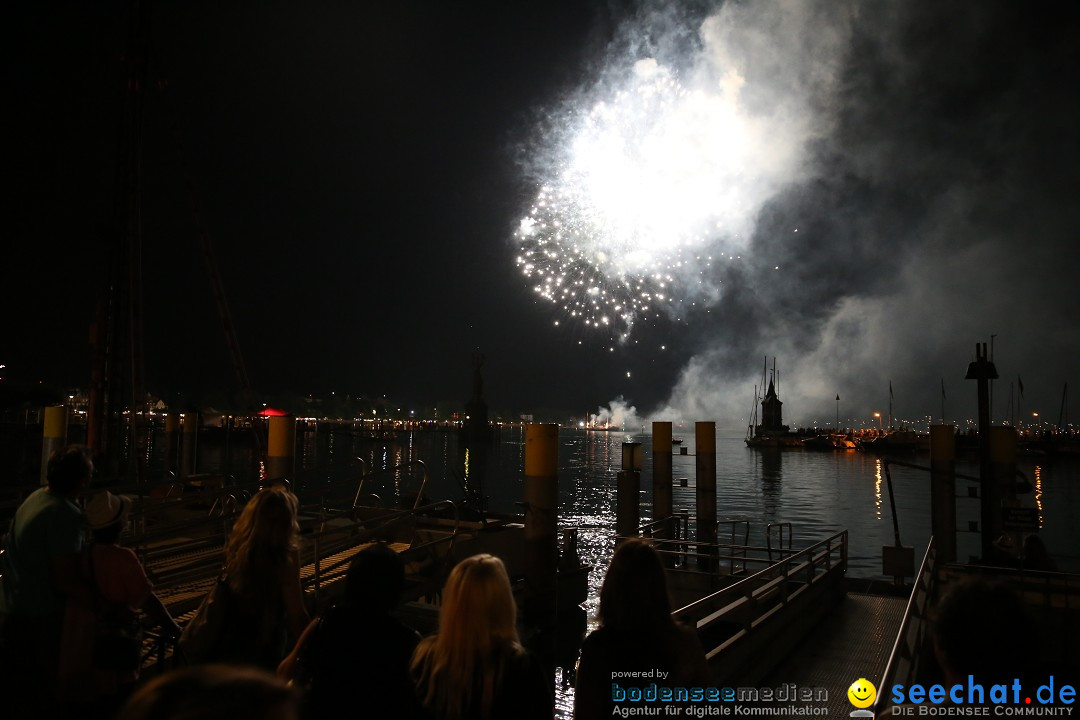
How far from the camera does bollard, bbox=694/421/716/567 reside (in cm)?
2081

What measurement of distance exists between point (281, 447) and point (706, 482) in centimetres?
1293

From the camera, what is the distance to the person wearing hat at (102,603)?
3.94m

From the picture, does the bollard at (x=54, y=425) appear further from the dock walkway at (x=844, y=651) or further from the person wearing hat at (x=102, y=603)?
the dock walkway at (x=844, y=651)

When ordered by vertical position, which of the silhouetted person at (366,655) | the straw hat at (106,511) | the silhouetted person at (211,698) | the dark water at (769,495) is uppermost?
the silhouetted person at (211,698)

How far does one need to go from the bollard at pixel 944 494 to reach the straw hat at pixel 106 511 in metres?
18.5

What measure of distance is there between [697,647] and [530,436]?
10168 millimetres

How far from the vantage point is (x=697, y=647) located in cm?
360

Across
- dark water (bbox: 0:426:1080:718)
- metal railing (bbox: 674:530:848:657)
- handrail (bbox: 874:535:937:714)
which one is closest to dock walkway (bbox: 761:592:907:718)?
metal railing (bbox: 674:530:848:657)

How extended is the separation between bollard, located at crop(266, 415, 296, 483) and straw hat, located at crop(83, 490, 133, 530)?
10.6 metres

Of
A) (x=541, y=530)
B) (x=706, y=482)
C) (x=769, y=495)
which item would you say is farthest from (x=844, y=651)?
(x=769, y=495)

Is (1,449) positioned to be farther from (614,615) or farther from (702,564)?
(614,615)

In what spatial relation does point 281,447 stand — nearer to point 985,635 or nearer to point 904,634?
point 904,634

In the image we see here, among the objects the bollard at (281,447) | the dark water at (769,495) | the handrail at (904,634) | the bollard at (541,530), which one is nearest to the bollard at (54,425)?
the dark water at (769,495)

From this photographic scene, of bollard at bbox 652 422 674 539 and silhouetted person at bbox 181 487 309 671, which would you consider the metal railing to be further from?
bollard at bbox 652 422 674 539
